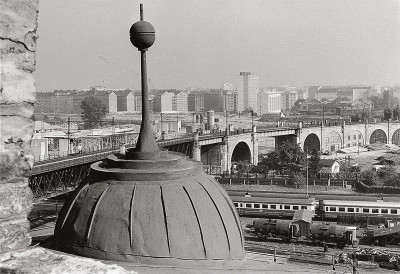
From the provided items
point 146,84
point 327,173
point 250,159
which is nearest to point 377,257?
point 146,84

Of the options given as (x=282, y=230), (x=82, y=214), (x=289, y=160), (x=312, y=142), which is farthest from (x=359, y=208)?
(x=312, y=142)

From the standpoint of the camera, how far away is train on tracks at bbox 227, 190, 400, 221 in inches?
1799

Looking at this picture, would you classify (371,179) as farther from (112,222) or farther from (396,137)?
(396,137)

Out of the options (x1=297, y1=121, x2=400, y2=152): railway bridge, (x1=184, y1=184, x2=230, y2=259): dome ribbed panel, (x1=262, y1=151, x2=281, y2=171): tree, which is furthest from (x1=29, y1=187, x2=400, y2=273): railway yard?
(x1=297, y1=121, x2=400, y2=152): railway bridge

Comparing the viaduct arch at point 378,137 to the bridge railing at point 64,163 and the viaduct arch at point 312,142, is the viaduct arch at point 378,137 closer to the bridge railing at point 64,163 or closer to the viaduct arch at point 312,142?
the viaduct arch at point 312,142

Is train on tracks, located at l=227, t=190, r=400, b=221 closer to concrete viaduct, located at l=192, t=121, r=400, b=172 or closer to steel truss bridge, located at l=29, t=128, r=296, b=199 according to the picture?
steel truss bridge, located at l=29, t=128, r=296, b=199

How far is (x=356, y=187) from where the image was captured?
6325 cm

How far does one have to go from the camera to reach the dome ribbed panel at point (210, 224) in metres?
9.66

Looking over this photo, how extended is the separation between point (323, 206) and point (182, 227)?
128 ft

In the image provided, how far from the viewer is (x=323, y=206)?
46.8m

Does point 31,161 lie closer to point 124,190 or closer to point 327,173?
point 124,190

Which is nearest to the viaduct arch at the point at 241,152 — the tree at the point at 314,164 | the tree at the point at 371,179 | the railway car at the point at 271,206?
the tree at the point at 314,164

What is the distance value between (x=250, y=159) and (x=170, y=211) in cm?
7427

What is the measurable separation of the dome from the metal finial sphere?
2.06 meters
